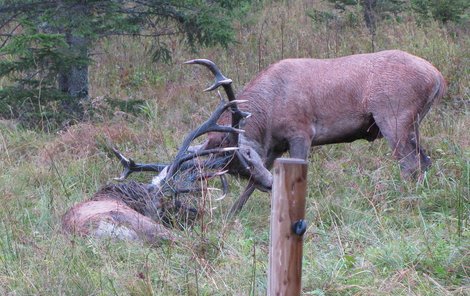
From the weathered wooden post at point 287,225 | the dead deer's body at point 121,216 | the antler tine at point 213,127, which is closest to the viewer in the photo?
the weathered wooden post at point 287,225

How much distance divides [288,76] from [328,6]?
8856 mm

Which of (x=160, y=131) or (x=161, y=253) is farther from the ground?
(x=161, y=253)

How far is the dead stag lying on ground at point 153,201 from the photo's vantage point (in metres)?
6.51

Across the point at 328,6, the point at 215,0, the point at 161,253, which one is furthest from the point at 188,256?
the point at 328,6

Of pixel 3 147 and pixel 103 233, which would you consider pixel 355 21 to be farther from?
pixel 103 233

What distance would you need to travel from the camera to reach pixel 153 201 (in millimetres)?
7215

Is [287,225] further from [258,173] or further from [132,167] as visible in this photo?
[132,167]

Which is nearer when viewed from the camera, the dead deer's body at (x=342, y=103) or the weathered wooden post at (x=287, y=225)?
the weathered wooden post at (x=287, y=225)

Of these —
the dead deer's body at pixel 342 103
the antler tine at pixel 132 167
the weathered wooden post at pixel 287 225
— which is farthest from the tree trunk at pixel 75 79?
the weathered wooden post at pixel 287 225

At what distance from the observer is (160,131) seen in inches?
405

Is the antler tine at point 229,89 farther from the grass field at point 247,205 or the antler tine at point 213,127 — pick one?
the grass field at point 247,205

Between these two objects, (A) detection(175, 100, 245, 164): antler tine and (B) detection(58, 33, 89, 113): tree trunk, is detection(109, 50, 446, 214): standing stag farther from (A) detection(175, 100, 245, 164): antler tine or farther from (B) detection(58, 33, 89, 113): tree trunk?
(B) detection(58, 33, 89, 113): tree trunk

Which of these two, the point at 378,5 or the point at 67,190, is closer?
the point at 67,190

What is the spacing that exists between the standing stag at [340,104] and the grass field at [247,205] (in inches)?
12.9
